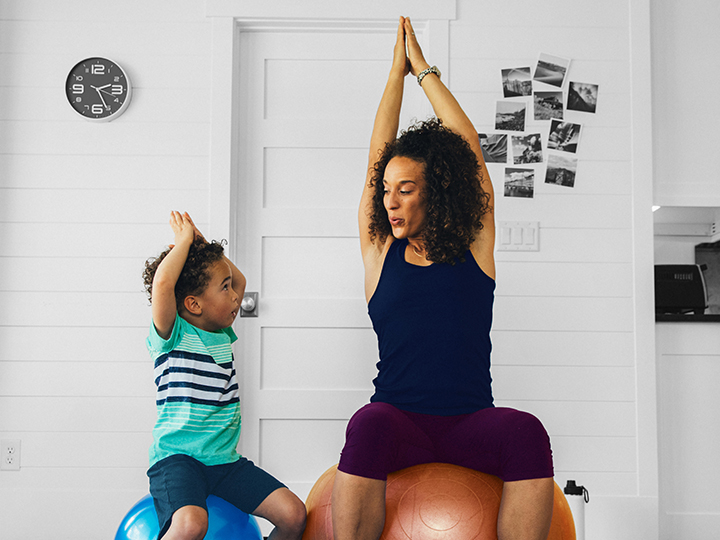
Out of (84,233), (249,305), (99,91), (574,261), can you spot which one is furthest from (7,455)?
(574,261)

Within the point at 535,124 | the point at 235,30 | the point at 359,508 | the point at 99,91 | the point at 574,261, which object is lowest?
the point at 359,508

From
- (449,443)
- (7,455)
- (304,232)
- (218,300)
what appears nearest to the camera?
(449,443)

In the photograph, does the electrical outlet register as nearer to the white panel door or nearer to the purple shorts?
the white panel door

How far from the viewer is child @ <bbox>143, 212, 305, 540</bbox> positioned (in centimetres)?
152

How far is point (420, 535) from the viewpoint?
1170 mm

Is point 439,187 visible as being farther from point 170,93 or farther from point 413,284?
point 170,93

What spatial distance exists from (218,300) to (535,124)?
1508mm

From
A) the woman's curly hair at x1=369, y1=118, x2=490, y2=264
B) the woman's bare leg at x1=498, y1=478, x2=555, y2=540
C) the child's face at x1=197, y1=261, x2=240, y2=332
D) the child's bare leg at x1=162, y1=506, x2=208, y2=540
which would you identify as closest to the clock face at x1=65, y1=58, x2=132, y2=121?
the child's face at x1=197, y1=261, x2=240, y2=332

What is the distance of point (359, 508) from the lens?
1.18m

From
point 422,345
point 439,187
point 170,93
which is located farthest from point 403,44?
point 170,93

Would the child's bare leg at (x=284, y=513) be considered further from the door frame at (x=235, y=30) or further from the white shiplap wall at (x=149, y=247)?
the door frame at (x=235, y=30)

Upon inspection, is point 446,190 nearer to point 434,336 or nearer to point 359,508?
point 434,336

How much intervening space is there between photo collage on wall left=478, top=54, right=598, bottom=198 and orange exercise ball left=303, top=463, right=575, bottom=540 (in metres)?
1.41

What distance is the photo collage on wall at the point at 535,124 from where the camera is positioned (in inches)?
94.7
